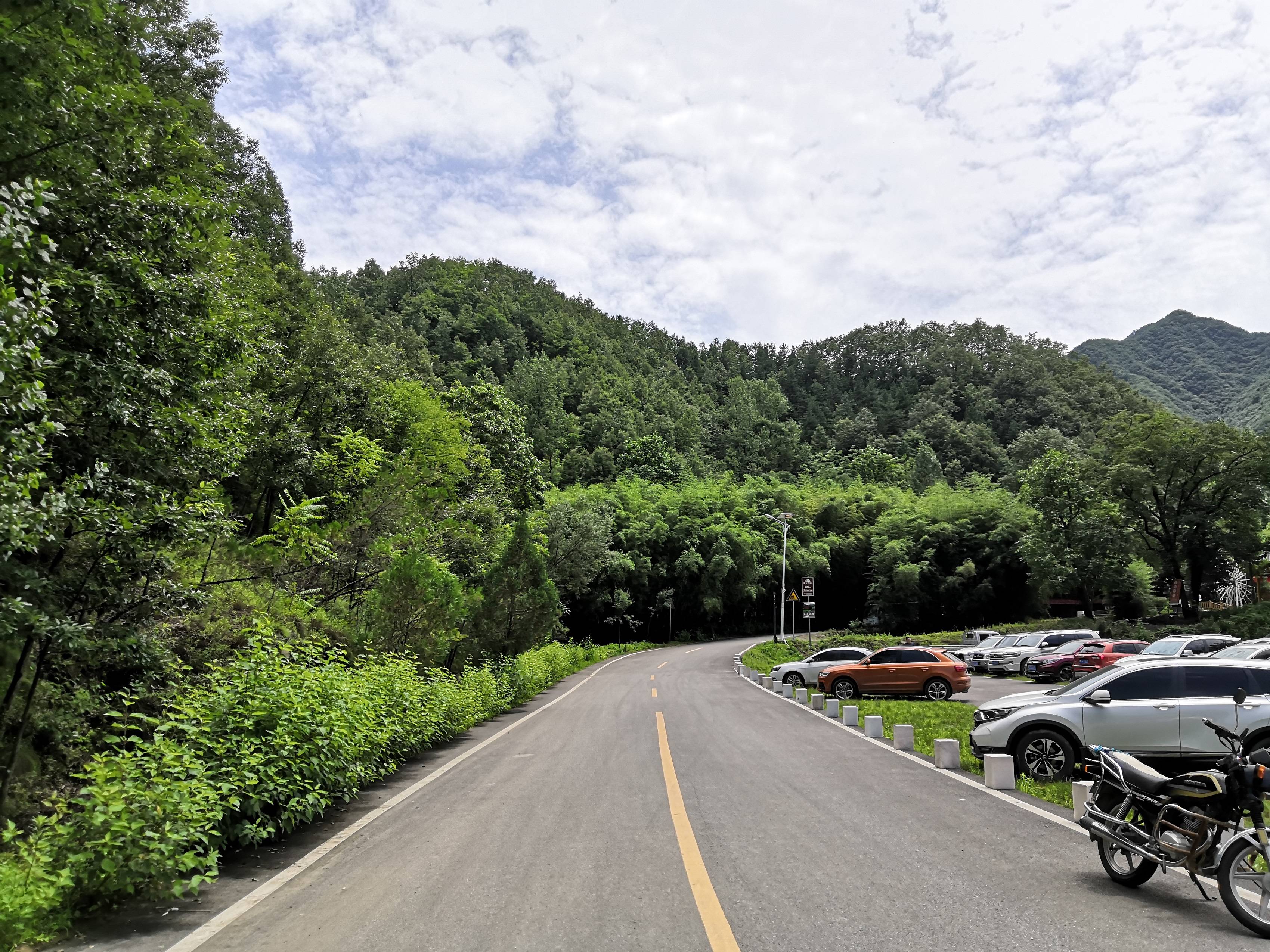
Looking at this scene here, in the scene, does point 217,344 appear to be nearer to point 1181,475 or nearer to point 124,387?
point 124,387

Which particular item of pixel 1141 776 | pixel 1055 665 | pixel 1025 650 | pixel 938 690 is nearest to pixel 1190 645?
pixel 1055 665

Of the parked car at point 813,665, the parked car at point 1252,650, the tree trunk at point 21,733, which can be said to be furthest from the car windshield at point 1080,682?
the parked car at point 813,665

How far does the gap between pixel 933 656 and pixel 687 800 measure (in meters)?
14.4

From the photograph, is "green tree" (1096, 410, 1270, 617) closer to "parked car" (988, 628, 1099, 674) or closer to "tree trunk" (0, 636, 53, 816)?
"parked car" (988, 628, 1099, 674)

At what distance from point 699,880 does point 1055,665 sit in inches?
898

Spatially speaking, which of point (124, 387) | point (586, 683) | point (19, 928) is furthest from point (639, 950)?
point (586, 683)

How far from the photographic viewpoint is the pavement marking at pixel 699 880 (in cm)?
405

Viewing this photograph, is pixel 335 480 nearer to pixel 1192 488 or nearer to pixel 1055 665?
pixel 1055 665

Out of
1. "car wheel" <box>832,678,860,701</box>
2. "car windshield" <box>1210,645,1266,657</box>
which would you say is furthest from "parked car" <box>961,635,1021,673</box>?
"car windshield" <box>1210,645,1266,657</box>

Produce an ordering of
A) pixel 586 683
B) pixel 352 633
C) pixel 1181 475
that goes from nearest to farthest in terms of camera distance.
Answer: pixel 352 633 → pixel 586 683 → pixel 1181 475

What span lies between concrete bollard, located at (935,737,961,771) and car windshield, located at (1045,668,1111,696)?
159cm

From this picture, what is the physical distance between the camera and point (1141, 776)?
4895 mm

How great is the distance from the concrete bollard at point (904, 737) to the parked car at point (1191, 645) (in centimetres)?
1306

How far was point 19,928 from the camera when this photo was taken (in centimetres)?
383
